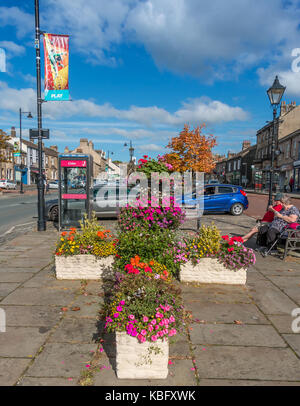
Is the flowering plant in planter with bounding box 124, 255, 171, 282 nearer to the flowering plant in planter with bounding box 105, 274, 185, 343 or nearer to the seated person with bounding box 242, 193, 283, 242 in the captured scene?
the flowering plant in planter with bounding box 105, 274, 185, 343

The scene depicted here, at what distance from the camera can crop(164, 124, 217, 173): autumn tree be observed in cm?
3014

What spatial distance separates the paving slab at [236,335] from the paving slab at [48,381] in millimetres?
1374

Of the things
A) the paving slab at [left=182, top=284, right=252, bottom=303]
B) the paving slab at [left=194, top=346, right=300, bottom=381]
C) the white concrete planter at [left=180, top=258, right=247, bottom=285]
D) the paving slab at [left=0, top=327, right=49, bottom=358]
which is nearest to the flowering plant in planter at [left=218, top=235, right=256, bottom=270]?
the white concrete planter at [left=180, top=258, right=247, bottom=285]

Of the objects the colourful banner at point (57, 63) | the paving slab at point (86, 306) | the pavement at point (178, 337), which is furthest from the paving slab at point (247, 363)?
the colourful banner at point (57, 63)

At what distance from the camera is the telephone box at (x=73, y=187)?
32.8ft

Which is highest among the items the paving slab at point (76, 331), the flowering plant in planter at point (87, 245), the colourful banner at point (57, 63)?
the colourful banner at point (57, 63)

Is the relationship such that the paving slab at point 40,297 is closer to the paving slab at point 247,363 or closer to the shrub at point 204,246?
the shrub at point 204,246

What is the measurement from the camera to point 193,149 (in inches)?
1193

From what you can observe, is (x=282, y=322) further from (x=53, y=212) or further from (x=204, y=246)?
(x=53, y=212)

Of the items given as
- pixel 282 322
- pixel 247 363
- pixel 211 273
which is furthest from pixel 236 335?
pixel 211 273

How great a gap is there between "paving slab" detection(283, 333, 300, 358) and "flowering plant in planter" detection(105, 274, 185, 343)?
4.66ft
